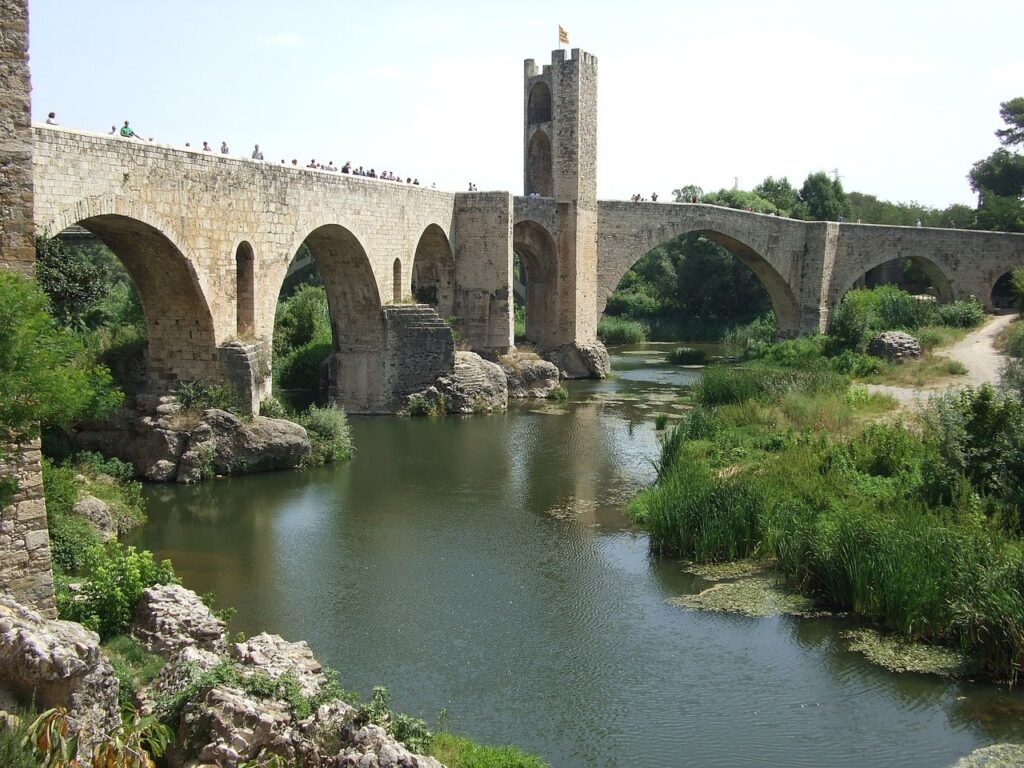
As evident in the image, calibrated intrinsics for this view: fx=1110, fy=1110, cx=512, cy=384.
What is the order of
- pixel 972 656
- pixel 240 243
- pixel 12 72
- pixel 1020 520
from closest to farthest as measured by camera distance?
1. pixel 12 72
2. pixel 972 656
3. pixel 1020 520
4. pixel 240 243

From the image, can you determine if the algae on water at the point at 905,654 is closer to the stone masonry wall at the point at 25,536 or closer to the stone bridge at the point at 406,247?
the stone masonry wall at the point at 25,536

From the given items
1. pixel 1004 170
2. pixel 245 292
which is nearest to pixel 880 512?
pixel 245 292

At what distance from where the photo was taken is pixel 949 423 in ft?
38.0

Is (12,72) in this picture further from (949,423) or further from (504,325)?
(504,325)

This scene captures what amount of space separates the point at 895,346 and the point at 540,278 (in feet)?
26.2

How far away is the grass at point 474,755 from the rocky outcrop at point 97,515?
4.89 metres

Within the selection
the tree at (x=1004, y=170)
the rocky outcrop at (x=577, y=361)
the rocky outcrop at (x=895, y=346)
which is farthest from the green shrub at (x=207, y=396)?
the tree at (x=1004, y=170)

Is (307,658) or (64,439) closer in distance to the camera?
(307,658)

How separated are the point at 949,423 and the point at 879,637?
11.3 ft

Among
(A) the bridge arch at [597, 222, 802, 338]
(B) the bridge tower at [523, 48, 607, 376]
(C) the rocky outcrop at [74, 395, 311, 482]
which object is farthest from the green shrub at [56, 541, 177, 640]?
(A) the bridge arch at [597, 222, 802, 338]

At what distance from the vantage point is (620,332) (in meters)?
34.5

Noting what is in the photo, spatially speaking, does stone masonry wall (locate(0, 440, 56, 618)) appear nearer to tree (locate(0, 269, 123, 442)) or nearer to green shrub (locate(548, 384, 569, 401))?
tree (locate(0, 269, 123, 442))

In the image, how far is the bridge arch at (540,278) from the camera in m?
24.9

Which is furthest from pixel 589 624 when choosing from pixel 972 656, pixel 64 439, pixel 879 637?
pixel 64 439
